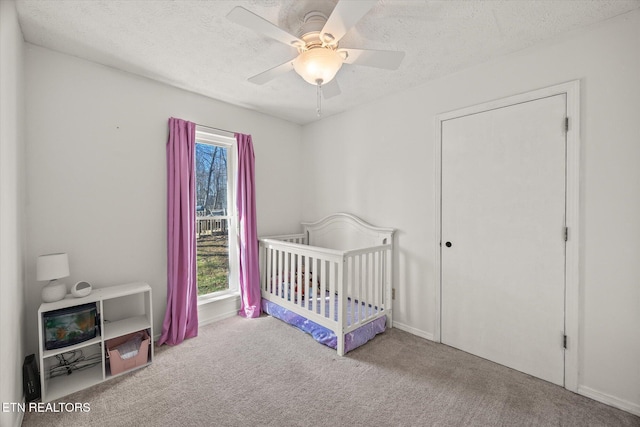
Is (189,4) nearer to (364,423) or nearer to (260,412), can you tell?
(260,412)

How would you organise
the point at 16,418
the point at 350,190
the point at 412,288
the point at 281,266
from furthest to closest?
1. the point at 350,190
2. the point at 281,266
3. the point at 412,288
4. the point at 16,418

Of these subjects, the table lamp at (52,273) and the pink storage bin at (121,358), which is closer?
the table lamp at (52,273)

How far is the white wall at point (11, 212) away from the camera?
1.33m

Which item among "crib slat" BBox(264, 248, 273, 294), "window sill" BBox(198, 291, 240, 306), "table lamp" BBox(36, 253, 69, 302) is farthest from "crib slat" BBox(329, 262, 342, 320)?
"table lamp" BBox(36, 253, 69, 302)

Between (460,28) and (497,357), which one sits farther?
Result: (497,357)

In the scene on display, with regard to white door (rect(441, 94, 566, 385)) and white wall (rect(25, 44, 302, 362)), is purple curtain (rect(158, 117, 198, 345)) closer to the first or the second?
white wall (rect(25, 44, 302, 362))

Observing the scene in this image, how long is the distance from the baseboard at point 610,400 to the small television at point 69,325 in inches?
133

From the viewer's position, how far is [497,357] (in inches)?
86.3

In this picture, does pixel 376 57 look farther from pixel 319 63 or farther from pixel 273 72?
pixel 273 72

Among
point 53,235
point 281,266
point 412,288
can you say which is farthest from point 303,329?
point 53,235

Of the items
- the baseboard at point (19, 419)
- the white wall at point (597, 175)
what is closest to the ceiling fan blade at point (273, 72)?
the white wall at point (597, 175)

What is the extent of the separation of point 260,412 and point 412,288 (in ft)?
5.53

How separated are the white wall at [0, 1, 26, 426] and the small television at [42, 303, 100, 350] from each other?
13 cm

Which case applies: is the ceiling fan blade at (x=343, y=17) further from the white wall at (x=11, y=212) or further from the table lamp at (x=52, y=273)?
the table lamp at (x=52, y=273)
